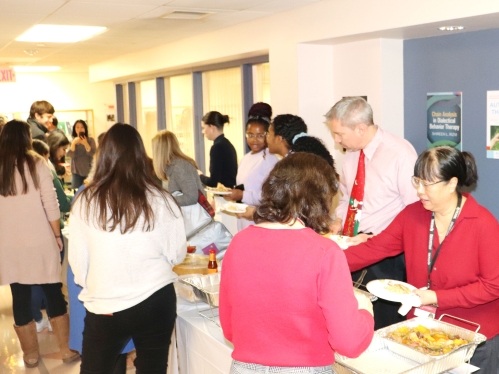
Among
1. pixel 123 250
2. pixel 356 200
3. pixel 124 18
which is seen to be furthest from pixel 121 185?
pixel 124 18

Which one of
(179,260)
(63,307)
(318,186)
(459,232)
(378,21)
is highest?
(378,21)

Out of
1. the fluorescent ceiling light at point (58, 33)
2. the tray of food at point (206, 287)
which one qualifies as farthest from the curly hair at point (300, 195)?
the fluorescent ceiling light at point (58, 33)

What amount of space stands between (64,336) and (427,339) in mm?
2431

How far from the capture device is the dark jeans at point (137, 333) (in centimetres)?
206

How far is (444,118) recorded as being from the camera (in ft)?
11.7

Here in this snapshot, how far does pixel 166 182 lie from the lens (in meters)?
3.98

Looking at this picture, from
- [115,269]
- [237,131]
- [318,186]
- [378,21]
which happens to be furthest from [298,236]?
[237,131]

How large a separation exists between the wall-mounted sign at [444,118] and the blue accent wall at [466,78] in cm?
3

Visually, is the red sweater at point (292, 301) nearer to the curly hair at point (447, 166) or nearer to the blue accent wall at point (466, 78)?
the curly hair at point (447, 166)

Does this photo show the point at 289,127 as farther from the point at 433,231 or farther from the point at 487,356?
the point at 487,356

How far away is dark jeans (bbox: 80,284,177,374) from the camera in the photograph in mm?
2055

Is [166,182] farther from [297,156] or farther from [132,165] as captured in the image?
[297,156]

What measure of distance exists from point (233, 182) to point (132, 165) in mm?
2521

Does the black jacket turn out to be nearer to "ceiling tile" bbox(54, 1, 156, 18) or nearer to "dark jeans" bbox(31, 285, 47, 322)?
"ceiling tile" bbox(54, 1, 156, 18)
